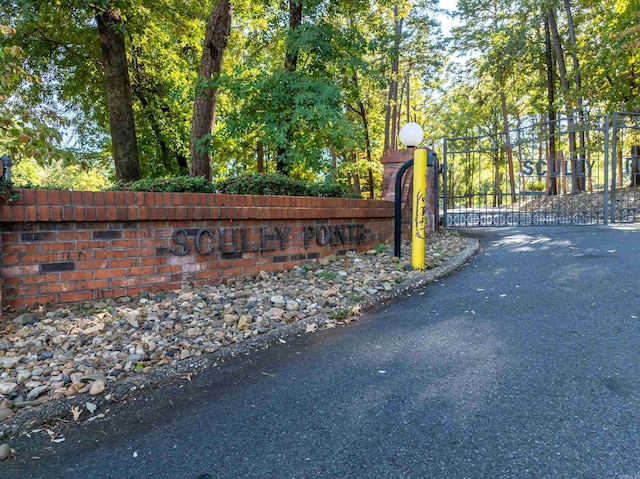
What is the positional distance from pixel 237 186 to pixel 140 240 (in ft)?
5.13

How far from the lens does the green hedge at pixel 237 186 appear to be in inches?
183

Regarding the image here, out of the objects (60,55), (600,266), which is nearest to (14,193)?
(600,266)

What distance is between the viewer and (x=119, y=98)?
8.84 meters

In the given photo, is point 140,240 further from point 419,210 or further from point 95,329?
point 419,210

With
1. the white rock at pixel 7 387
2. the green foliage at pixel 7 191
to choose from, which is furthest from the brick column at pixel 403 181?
the white rock at pixel 7 387

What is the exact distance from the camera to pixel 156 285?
12.8 ft

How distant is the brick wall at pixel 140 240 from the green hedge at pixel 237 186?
409 millimetres

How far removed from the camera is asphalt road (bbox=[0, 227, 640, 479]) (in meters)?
1.73

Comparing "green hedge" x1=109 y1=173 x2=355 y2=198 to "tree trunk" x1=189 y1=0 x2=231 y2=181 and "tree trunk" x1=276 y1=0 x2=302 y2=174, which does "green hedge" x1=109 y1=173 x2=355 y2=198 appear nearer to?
"tree trunk" x1=276 y1=0 x2=302 y2=174

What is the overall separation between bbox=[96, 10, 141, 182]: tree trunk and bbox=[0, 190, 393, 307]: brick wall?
550cm

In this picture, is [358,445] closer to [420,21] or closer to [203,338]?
[203,338]

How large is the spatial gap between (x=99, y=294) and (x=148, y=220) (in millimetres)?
737

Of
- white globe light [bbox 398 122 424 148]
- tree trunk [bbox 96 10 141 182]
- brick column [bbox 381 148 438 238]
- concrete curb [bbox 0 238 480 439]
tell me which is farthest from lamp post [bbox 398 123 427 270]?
tree trunk [bbox 96 10 141 182]

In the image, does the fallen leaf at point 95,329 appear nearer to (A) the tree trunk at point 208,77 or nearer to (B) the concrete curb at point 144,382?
(B) the concrete curb at point 144,382
